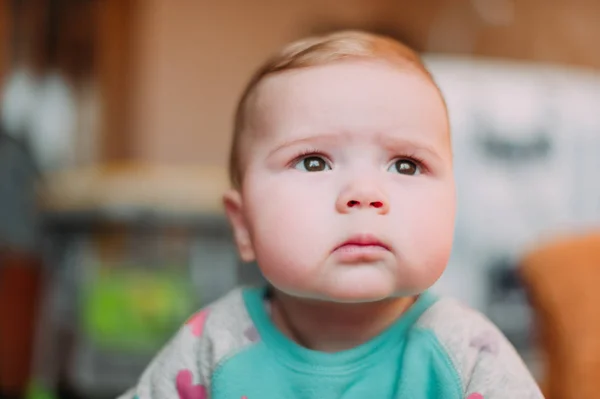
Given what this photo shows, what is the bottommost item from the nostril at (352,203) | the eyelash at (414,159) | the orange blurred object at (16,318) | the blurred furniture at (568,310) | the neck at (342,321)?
the orange blurred object at (16,318)

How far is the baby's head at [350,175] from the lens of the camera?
683mm

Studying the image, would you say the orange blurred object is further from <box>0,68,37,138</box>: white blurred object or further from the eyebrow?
the eyebrow

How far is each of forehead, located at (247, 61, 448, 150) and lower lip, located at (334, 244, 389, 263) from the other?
0.11 metres

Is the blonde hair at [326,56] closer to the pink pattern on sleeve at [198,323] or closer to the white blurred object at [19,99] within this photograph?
the pink pattern on sleeve at [198,323]

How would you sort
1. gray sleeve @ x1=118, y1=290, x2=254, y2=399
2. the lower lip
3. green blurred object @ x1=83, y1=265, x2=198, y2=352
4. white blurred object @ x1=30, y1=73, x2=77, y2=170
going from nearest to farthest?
the lower lip < gray sleeve @ x1=118, y1=290, x2=254, y2=399 < green blurred object @ x1=83, y1=265, x2=198, y2=352 < white blurred object @ x1=30, y1=73, x2=77, y2=170

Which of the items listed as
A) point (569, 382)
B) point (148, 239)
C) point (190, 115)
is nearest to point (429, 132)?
point (569, 382)

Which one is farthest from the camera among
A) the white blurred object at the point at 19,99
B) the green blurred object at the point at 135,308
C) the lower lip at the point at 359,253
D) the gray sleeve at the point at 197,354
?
the white blurred object at the point at 19,99

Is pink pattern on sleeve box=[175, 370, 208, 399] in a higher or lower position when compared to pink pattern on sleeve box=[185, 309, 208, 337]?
A: lower

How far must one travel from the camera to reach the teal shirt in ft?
2.37

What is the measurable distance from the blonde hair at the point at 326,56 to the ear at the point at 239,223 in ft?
0.07

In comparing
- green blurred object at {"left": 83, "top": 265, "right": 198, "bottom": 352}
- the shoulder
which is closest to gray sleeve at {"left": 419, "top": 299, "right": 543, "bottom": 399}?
the shoulder

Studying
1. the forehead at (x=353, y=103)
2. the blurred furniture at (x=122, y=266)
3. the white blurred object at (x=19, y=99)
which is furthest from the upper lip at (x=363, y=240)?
the white blurred object at (x=19, y=99)

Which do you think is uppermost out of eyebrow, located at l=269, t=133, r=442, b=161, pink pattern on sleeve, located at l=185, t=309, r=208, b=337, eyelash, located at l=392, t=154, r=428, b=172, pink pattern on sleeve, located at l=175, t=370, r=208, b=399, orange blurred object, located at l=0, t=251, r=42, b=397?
eyebrow, located at l=269, t=133, r=442, b=161

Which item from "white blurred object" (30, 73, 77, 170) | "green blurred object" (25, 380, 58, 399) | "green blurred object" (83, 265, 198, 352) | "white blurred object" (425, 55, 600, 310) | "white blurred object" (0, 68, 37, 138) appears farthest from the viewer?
"white blurred object" (30, 73, 77, 170)
